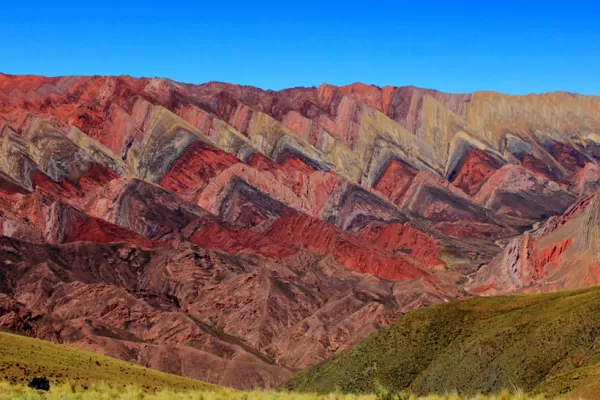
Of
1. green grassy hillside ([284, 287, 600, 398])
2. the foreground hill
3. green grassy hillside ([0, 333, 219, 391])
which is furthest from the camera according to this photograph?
green grassy hillside ([284, 287, 600, 398])

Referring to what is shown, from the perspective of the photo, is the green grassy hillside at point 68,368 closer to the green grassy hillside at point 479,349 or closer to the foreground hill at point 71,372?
the foreground hill at point 71,372

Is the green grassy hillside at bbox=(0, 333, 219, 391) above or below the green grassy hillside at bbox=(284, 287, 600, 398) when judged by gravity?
below

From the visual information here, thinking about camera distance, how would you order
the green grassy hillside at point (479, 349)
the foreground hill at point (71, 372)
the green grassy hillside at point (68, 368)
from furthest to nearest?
the green grassy hillside at point (479, 349), the green grassy hillside at point (68, 368), the foreground hill at point (71, 372)

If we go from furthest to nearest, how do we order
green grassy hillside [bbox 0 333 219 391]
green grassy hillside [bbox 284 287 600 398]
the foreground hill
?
green grassy hillside [bbox 284 287 600 398]
green grassy hillside [bbox 0 333 219 391]
the foreground hill

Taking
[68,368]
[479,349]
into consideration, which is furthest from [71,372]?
[479,349]

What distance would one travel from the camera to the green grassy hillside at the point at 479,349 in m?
49.7

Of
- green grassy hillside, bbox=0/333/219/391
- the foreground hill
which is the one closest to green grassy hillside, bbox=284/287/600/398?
the foreground hill

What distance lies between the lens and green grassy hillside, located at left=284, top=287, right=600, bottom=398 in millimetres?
49656

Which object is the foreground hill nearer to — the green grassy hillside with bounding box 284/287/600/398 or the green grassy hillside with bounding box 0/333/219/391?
the green grassy hillside with bounding box 0/333/219/391

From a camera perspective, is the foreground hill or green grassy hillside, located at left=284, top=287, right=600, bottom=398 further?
green grassy hillside, located at left=284, top=287, right=600, bottom=398

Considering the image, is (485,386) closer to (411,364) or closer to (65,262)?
(411,364)

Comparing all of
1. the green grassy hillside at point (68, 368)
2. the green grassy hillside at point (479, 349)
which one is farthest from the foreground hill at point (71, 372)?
the green grassy hillside at point (479, 349)

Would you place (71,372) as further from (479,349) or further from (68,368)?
(479,349)

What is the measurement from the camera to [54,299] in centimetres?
14900
